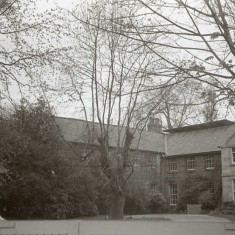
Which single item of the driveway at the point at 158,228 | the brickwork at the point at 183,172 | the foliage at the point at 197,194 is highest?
the brickwork at the point at 183,172

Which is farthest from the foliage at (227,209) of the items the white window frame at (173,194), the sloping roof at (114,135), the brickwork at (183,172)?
the sloping roof at (114,135)

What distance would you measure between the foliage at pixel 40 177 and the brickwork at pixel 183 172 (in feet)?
52.0

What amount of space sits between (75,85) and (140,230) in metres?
18.0

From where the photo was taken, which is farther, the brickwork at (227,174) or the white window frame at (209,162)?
the white window frame at (209,162)

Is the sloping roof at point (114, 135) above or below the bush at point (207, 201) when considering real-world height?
above

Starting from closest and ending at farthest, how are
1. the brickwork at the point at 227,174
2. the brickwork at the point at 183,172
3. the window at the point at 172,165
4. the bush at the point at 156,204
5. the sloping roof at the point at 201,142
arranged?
the brickwork at the point at 227,174 → the bush at the point at 156,204 → the brickwork at the point at 183,172 → the sloping roof at the point at 201,142 → the window at the point at 172,165

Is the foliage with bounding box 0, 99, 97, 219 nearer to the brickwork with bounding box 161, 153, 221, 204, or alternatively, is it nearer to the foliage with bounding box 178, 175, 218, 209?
the foliage with bounding box 178, 175, 218, 209

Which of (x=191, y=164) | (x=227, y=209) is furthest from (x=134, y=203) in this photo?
(x=191, y=164)

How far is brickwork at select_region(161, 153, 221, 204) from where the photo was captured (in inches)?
1495

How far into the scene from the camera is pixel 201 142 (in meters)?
41.3

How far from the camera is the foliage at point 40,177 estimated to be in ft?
72.6

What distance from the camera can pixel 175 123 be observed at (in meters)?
48.3

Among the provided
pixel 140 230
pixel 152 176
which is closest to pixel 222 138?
pixel 152 176

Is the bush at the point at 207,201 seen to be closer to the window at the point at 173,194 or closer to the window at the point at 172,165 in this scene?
the window at the point at 173,194
